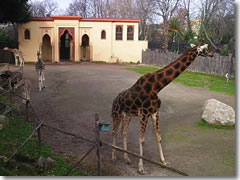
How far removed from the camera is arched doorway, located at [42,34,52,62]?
102 feet

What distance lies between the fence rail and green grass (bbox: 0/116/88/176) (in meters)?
16.0

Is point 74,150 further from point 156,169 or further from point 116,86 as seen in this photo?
point 116,86

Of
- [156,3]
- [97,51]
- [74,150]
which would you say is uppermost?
[156,3]

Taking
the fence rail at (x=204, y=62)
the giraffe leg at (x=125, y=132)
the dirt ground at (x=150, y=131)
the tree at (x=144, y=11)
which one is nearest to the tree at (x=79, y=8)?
the tree at (x=144, y=11)

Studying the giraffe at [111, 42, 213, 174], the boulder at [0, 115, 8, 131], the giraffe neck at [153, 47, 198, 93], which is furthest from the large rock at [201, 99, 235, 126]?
the boulder at [0, 115, 8, 131]

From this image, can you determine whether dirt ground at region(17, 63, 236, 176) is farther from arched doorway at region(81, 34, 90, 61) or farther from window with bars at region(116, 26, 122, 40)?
arched doorway at region(81, 34, 90, 61)

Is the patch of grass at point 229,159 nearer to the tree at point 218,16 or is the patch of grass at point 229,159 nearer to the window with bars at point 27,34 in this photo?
the tree at point 218,16

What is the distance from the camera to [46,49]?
31219 mm

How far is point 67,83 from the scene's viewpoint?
16562 mm

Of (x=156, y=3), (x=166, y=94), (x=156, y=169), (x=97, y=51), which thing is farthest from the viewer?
(x=156, y=3)

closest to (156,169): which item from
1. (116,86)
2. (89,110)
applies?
(89,110)

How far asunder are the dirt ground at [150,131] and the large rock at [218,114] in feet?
1.43

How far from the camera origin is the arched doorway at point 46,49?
31.0 m

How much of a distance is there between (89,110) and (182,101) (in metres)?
4.35
